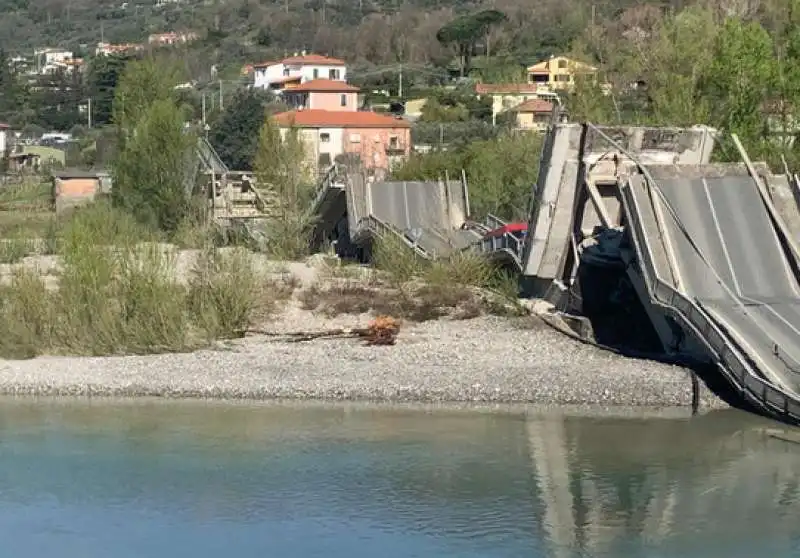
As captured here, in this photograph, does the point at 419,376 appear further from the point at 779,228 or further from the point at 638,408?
the point at 779,228

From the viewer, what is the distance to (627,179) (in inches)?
869

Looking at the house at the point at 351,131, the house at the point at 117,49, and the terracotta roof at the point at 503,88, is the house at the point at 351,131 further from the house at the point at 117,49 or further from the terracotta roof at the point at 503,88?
the house at the point at 117,49

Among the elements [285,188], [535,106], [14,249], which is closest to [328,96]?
[535,106]

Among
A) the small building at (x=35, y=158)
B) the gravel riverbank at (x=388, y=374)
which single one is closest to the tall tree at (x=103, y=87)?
the small building at (x=35, y=158)

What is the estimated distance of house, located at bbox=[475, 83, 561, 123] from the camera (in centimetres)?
6475

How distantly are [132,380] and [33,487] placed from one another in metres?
4.60

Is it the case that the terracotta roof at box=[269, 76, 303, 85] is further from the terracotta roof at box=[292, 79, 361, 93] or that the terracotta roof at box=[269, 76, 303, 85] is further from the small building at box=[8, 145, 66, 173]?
the small building at box=[8, 145, 66, 173]

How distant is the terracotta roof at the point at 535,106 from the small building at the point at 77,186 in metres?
20.5

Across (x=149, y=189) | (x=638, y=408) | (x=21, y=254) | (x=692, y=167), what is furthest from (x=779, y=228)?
(x=149, y=189)

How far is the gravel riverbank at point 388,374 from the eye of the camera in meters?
19.6

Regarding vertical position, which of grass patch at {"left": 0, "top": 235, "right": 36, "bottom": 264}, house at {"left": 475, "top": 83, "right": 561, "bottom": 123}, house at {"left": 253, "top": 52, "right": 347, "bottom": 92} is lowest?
grass patch at {"left": 0, "top": 235, "right": 36, "bottom": 264}

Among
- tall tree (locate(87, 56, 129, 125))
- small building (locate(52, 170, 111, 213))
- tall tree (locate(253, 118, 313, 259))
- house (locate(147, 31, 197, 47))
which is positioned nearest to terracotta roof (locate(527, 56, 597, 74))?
tall tree (locate(253, 118, 313, 259))

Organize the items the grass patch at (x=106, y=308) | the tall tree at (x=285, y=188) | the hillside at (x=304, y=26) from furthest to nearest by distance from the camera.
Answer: the hillside at (x=304, y=26) → the tall tree at (x=285, y=188) → the grass patch at (x=106, y=308)

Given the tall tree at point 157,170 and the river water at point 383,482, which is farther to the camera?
the tall tree at point 157,170
